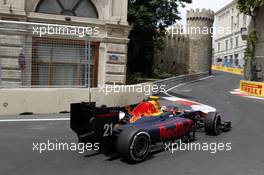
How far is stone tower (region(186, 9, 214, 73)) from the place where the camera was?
50375 mm

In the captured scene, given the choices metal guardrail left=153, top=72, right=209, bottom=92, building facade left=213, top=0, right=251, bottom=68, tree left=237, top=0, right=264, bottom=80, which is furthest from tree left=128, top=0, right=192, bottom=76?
building facade left=213, top=0, right=251, bottom=68

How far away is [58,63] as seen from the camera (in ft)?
36.7

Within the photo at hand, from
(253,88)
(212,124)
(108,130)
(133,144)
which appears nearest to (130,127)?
(108,130)

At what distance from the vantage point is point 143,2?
28.1 meters

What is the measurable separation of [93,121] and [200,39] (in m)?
48.3

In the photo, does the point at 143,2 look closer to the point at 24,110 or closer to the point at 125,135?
the point at 24,110

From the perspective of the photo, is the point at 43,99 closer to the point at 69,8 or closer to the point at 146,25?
the point at 69,8

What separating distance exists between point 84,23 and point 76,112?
943cm

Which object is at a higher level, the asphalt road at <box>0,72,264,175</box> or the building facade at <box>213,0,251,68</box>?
the building facade at <box>213,0,251,68</box>

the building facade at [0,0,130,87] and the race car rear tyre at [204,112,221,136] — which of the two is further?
the building facade at [0,0,130,87]

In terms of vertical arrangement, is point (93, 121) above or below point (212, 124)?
above

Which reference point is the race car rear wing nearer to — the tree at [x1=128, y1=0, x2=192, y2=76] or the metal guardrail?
the metal guardrail

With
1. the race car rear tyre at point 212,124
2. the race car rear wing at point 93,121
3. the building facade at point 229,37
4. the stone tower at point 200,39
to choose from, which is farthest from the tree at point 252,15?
the building facade at point 229,37

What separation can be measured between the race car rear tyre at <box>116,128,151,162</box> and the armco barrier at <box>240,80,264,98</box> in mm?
14385
